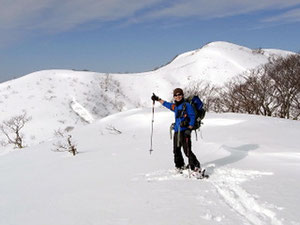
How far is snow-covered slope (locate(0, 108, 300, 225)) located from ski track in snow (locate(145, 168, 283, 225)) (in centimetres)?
1

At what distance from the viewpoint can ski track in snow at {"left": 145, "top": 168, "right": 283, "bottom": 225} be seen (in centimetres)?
366

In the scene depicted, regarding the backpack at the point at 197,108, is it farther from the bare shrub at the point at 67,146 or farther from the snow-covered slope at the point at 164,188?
the bare shrub at the point at 67,146

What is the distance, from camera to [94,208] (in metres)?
4.08

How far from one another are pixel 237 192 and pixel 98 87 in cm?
3923

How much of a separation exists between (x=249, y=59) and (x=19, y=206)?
4738cm

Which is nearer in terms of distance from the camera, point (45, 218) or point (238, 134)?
point (45, 218)

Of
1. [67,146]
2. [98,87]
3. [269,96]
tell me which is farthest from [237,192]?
[98,87]

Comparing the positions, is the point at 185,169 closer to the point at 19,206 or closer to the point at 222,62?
the point at 19,206

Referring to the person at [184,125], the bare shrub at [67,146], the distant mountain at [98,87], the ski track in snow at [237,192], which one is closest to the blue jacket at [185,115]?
the person at [184,125]

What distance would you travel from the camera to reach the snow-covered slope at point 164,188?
375 centimetres

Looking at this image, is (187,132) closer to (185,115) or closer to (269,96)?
(185,115)

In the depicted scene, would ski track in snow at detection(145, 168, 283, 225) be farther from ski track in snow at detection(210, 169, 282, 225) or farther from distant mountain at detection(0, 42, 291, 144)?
distant mountain at detection(0, 42, 291, 144)

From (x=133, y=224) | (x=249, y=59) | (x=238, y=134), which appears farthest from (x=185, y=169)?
(x=249, y=59)

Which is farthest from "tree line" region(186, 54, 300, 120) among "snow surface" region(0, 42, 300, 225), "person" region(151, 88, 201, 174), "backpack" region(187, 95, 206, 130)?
"backpack" region(187, 95, 206, 130)
